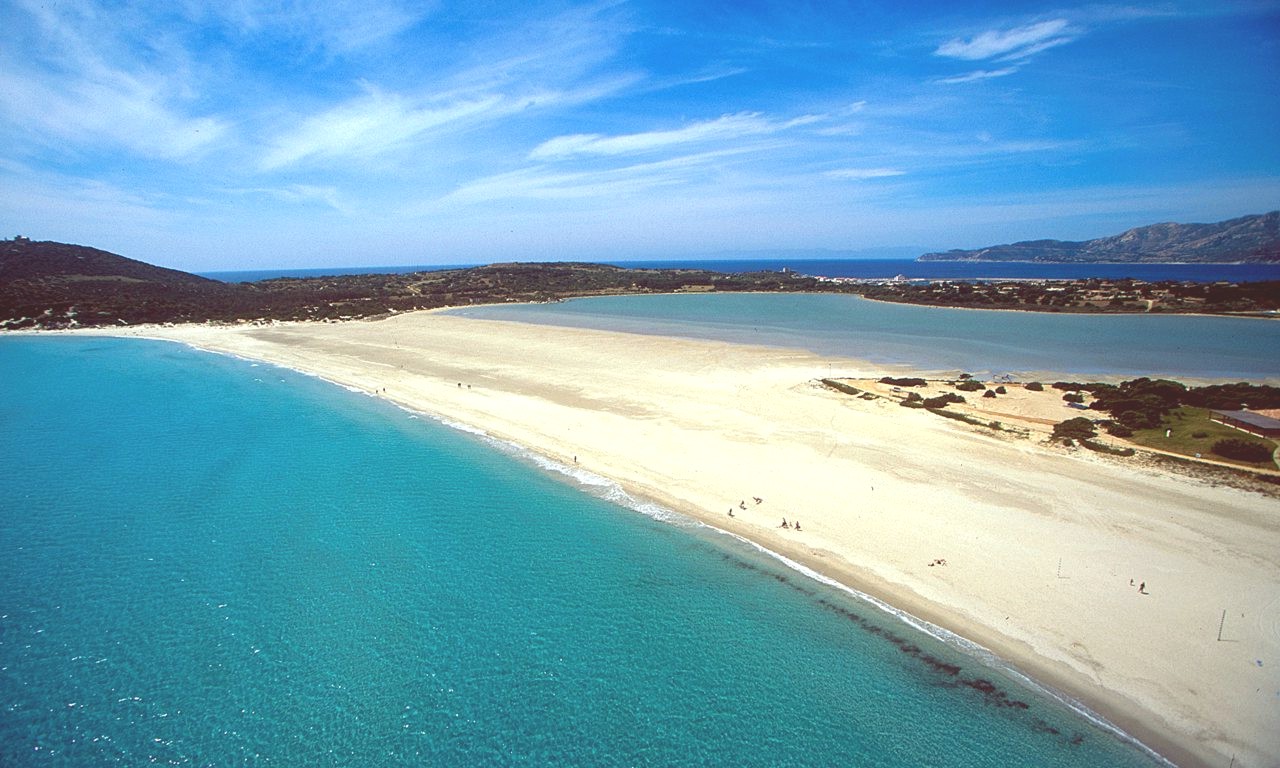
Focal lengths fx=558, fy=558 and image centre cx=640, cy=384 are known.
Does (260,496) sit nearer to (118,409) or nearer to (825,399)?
(118,409)

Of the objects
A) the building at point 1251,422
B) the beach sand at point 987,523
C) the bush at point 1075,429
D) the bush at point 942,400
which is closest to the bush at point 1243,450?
the building at point 1251,422

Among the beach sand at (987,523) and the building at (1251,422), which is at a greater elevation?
the building at (1251,422)

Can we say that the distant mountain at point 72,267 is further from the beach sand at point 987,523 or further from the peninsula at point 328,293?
the beach sand at point 987,523

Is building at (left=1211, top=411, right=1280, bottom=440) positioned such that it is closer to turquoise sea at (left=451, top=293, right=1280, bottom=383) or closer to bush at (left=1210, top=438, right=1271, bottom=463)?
bush at (left=1210, top=438, right=1271, bottom=463)

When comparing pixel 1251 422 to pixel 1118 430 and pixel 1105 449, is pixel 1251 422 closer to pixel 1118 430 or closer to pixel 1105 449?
pixel 1118 430

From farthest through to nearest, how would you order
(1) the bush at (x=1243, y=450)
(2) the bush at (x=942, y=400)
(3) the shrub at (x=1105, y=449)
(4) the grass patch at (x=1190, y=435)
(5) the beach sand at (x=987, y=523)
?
(2) the bush at (x=942, y=400), (3) the shrub at (x=1105, y=449), (4) the grass patch at (x=1190, y=435), (1) the bush at (x=1243, y=450), (5) the beach sand at (x=987, y=523)

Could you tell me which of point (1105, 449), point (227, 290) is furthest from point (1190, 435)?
point (227, 290)

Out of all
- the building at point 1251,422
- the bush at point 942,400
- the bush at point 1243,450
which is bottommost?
the bush at point 1243,450
